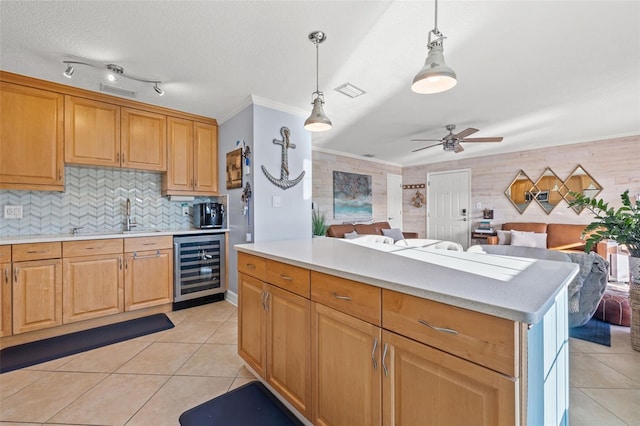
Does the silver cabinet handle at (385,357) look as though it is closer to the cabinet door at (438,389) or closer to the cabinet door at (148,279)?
the cabinet door at (438,389)

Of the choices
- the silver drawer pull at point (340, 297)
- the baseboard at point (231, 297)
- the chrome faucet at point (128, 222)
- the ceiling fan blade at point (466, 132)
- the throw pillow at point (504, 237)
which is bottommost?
the baseboard at point (231, 297)

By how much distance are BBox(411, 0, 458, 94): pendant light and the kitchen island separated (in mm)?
947

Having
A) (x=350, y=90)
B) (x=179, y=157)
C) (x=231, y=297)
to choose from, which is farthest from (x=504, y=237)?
(x=179, y=157)

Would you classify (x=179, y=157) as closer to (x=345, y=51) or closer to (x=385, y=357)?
(x=345, y=51)

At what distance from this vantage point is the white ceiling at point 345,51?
1.71 metres

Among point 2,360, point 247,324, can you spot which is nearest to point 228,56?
point 247,324

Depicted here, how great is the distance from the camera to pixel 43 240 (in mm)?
2311

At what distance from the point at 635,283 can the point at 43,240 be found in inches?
197

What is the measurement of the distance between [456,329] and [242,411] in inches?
54.8

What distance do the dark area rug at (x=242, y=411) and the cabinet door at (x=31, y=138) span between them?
2.55 metres

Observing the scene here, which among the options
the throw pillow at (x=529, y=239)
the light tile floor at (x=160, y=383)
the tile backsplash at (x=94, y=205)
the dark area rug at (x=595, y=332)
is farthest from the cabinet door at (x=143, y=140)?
the throw pillow at (x=529, y=239)

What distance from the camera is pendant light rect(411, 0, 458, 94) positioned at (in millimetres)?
1382

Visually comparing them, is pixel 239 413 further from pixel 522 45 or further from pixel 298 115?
pixel 522 45

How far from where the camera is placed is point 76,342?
7.70ft
